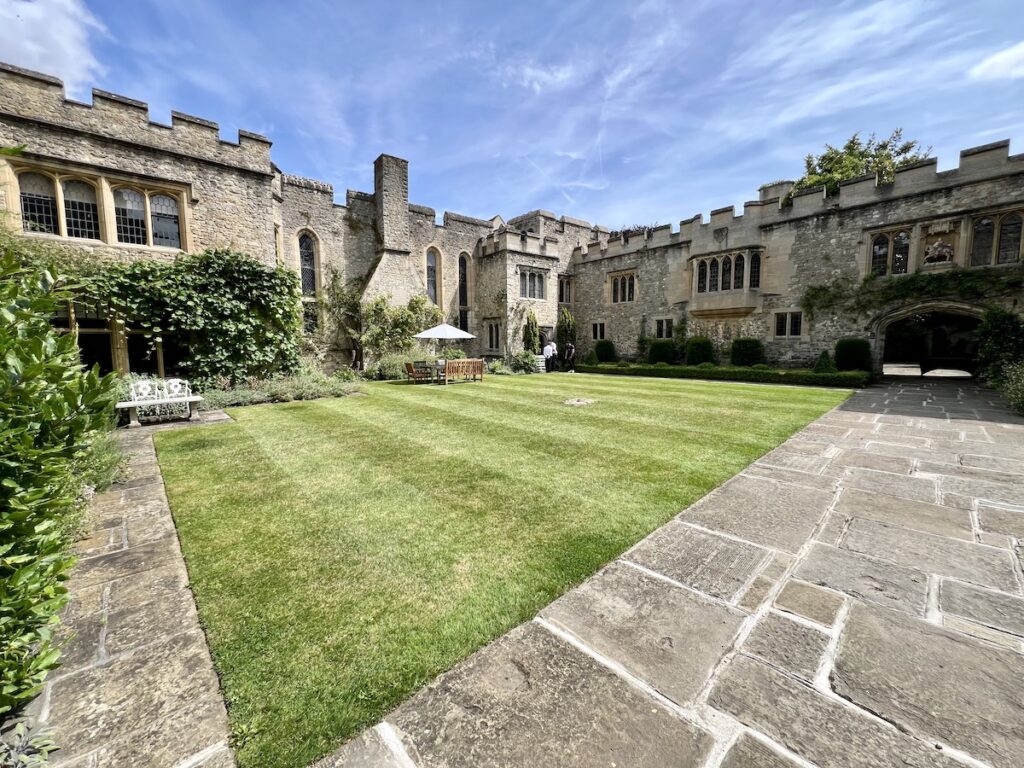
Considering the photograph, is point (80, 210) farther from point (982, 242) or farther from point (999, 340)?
point (982, 242)

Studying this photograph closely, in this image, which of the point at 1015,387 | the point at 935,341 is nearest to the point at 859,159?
the point at 935,341

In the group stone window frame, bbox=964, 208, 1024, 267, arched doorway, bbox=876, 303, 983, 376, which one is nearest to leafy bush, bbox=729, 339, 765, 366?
stone window frame, bbox=964, 208, 1024, 267

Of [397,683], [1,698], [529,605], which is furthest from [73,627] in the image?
[529,605]

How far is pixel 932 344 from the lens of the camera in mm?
22031

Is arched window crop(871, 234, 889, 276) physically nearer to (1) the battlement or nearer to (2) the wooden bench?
(2) the wooden bench

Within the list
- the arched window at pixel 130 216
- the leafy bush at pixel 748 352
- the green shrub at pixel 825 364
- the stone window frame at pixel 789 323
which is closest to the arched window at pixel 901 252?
the stone window frame at pixel 789 323

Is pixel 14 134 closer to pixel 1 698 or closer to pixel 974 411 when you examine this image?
pixel 1 698

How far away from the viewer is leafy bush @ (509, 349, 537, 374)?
2000cm

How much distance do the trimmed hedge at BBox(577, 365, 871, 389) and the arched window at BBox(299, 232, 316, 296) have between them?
13.6 metres

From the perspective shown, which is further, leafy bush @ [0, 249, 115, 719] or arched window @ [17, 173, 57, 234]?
arched window @ [17, 173, 57, 234]

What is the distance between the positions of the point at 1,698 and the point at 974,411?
13.4 meters

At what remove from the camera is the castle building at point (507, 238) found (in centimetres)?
1075

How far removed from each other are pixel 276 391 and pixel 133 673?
9.74 m

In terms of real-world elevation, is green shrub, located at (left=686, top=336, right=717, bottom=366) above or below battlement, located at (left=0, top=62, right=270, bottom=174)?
below
